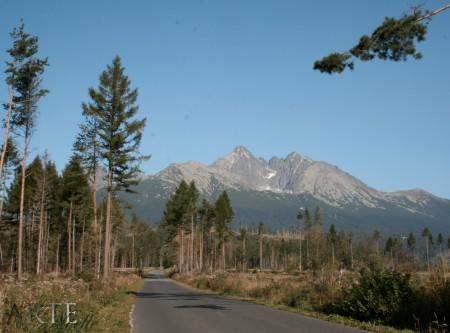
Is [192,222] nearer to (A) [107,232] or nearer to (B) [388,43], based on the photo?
(A) [107,232]

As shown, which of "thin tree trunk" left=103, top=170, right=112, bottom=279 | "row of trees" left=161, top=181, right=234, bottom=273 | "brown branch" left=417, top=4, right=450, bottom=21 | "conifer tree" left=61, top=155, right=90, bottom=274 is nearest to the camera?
"brown branch" left=417, top=4, right=450, bottom=21

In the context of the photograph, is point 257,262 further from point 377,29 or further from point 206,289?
point 377,29

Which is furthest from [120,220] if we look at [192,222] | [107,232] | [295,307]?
[295,307]

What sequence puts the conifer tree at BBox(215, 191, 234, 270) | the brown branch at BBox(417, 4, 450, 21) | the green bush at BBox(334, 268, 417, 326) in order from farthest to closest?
the conifer tree at BBox(215, 191, 234, 270), the green bush at BBox(334, 268, 417, 326), the brown branch at BBox(417, 4, 450, 21)

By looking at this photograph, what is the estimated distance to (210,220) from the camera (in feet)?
301

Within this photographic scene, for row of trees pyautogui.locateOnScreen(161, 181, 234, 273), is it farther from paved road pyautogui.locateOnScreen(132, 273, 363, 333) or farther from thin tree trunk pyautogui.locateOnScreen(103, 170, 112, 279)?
paved road pyautogui.locateOnScreen(132, 273, 363, 333)

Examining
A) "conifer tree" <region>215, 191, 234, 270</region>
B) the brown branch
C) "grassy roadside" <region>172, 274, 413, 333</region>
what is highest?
the brown branch

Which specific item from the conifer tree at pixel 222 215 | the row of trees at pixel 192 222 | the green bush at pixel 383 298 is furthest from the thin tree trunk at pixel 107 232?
the conifer tree at pixel 222 215

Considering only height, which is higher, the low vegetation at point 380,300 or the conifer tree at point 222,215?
the conifer tree at point 222,215

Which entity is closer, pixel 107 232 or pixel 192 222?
pixel 107 232

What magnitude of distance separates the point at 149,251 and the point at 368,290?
153881 mm

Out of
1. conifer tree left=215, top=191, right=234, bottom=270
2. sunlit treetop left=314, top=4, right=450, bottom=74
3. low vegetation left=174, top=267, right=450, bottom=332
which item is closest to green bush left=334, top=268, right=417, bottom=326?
low vegetation left=174, top=267, right=450, bottom=332

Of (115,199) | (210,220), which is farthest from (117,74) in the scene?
(210,220)

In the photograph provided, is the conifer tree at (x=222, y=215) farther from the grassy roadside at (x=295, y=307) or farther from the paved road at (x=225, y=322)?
the paved road at (x=225, y=322)
